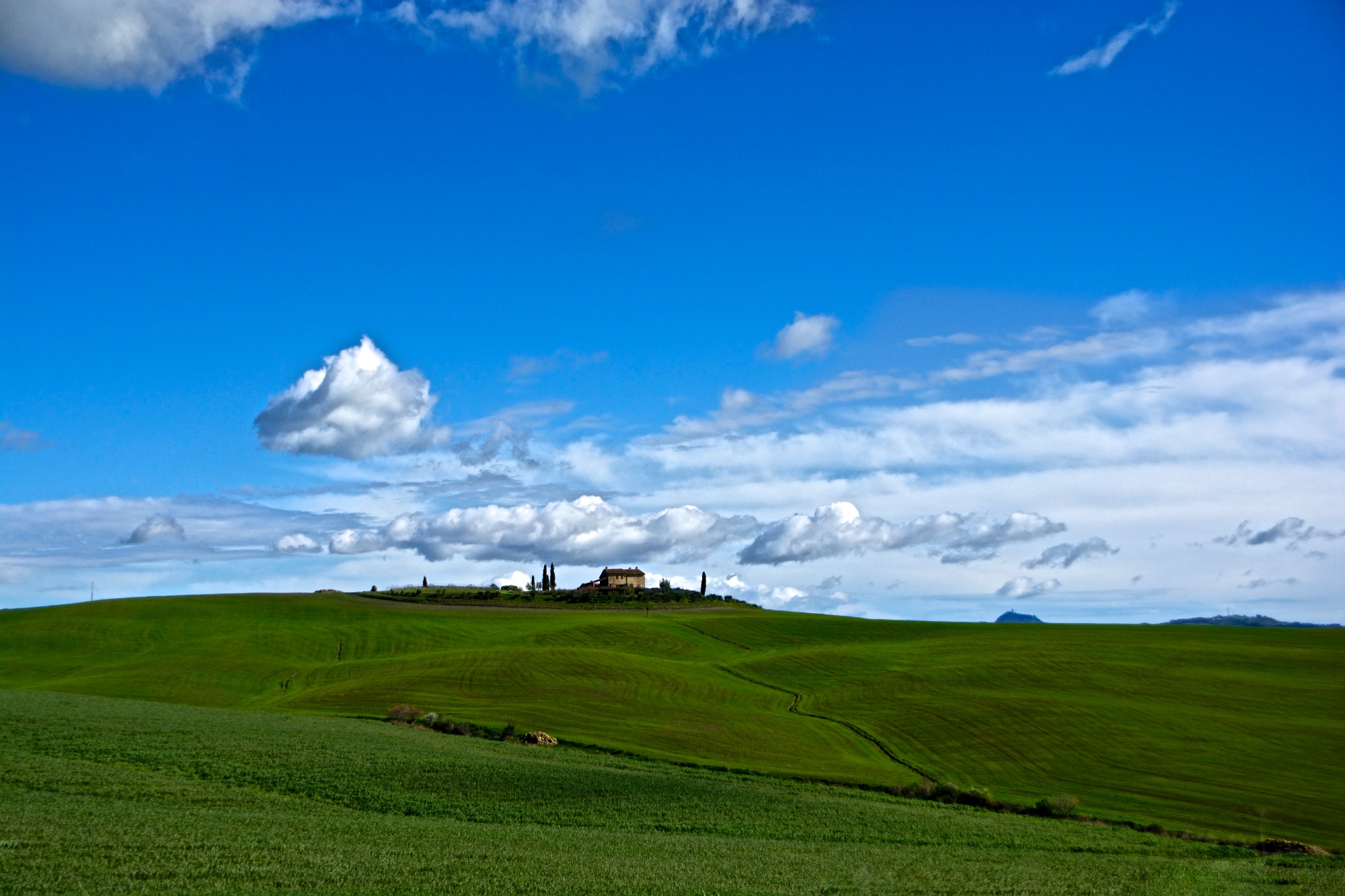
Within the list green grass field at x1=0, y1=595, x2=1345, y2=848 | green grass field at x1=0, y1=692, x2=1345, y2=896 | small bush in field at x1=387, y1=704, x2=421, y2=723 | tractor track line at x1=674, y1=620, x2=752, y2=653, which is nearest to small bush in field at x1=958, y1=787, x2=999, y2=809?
green grass field at x1=0, y1=692, x2=1345, y2=896

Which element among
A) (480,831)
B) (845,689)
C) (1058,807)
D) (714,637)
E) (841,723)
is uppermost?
(714,637)

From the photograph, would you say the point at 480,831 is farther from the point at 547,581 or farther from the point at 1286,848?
the point at 547,581

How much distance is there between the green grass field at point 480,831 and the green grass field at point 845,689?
7210 mm

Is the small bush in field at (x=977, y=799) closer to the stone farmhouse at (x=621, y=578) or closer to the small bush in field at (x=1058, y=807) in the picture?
the small bush in field at (x=1058, y=807)

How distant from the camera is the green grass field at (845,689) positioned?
4222cm

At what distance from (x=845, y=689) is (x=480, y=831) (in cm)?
4371

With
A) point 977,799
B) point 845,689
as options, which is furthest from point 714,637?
point 977,799

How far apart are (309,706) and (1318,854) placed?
50.4m

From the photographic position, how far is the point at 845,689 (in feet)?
213

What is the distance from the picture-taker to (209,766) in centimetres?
3259

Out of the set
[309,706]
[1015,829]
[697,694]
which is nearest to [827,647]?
[697,694]

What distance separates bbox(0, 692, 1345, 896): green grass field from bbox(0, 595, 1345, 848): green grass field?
7210 millimetres

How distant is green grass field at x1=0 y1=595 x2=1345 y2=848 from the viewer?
4222cm

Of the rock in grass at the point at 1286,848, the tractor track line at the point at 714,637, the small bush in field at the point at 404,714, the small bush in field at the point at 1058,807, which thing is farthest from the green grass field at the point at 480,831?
the tractor track line at the point at 714,637
